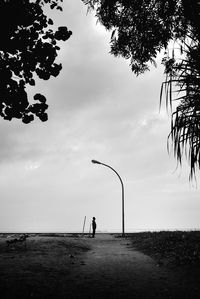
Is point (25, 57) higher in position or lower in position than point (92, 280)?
higher

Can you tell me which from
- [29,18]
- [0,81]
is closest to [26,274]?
[0,81]

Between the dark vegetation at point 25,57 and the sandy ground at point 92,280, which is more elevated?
the dark vegetation at point 25,57

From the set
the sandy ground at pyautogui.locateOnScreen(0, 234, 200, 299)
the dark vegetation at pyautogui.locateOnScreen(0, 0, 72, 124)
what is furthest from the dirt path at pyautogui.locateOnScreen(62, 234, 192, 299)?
the dark vegetation at pyautogui.locateOnScreen(0, 0, 72, 124)

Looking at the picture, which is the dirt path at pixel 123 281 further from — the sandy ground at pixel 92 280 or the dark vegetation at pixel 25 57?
the dark vegetation at pixel 25 57

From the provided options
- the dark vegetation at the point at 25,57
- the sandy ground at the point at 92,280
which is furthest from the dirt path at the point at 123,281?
the dark vegetation at the point at 25,57

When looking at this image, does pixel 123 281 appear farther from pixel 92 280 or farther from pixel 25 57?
pixel 25 57

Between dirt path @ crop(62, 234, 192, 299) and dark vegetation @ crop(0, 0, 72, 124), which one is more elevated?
dark vegetation @ crop(0, 0, 72, 124)

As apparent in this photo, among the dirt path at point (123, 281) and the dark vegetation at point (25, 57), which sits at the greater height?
the dark vegetation at point (25, 57)

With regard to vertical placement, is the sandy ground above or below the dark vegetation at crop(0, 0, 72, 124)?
below

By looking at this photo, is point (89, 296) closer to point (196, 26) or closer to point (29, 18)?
point (29, 18)

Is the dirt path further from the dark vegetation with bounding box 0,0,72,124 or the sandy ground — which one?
the dark vegetation with bounding box 0,0,72,124

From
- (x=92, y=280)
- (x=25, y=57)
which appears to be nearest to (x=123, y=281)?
(x=92, y=280)

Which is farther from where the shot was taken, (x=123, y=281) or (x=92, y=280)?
(x=92, y=280)

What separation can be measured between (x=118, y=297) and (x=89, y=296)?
0.59 meters
